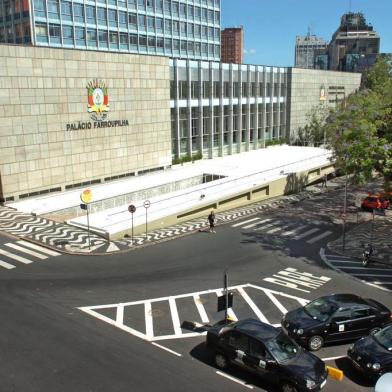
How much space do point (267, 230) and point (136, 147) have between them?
17512 millimetres

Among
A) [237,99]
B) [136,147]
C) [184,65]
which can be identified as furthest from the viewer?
[237,99]

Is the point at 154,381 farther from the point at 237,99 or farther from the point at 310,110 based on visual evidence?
the point at 310,110

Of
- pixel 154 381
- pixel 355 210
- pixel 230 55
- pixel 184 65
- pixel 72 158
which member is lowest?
pixel 355 210

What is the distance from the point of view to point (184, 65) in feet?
169

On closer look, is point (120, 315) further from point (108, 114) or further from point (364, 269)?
point (108, 114)

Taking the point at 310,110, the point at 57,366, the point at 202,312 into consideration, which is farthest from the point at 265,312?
the point at 310,110

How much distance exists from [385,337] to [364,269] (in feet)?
34.8

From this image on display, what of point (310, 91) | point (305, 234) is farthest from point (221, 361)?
point (310, 91)

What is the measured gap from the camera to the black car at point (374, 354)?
13.3 metres

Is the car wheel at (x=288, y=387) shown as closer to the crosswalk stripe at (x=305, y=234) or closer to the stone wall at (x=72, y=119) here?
the crosswalk stripe at (x=305, y=234)

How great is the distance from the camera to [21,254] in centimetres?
2430

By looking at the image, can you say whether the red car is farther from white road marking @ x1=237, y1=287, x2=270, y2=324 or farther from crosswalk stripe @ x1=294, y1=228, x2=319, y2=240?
white road marking @ x1=237, y1=287, x2=270, y2=324

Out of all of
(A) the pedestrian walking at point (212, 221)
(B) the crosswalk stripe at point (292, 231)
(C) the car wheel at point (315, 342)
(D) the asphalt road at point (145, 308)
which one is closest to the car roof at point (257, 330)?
(D) the asphalt road at point (145, 308)

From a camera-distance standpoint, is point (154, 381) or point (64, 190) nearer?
point (154, 381)
